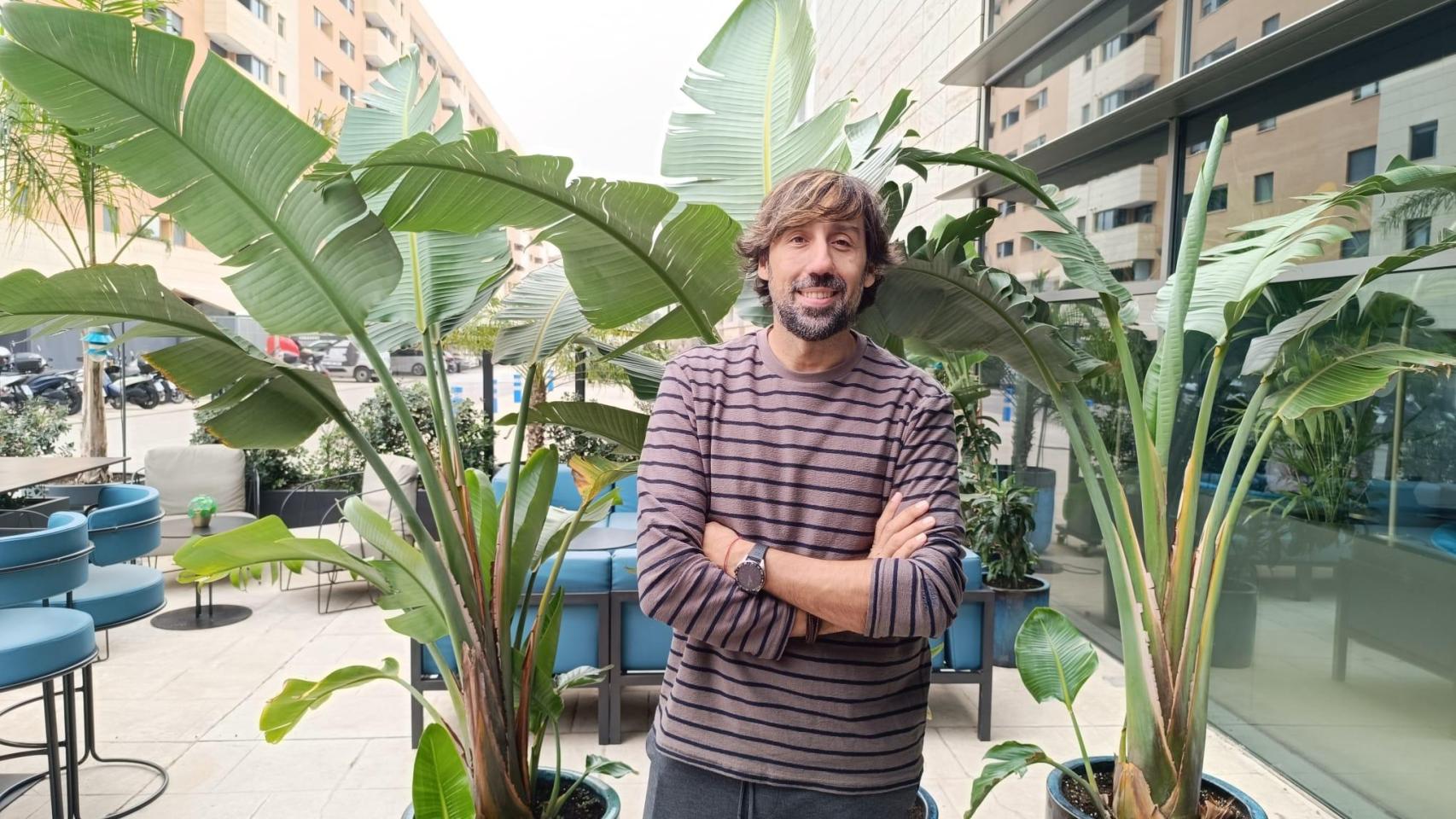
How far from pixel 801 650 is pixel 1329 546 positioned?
→ 2962 millimetres

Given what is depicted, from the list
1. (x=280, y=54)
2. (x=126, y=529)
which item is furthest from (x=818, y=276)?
(x=280, y=54)

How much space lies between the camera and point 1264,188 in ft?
12.9

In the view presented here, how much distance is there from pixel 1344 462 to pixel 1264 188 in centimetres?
132

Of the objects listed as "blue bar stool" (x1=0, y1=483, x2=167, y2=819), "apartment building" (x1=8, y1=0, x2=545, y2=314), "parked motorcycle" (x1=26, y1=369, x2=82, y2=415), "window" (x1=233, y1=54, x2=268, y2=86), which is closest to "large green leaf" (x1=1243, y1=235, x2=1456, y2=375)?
"blue bar stool" (x1=0, y1=483, x2=167, y2=819)

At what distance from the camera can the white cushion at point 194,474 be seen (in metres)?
6.61

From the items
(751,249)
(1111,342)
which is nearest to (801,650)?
(751,249)

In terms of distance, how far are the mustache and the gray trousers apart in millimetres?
787

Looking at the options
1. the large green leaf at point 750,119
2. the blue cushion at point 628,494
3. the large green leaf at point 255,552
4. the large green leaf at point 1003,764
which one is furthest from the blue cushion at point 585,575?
the blue cushion at point 628,494

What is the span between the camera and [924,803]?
2492 mm

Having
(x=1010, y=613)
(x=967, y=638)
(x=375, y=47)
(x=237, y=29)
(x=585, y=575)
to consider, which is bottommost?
(x=1010, y=613)

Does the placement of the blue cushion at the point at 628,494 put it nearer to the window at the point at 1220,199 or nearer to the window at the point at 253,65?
the window at the point at 1220,199

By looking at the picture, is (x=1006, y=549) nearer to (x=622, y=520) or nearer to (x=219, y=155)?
(x=622, y=520)

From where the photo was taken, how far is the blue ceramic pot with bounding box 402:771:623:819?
95.7 inches

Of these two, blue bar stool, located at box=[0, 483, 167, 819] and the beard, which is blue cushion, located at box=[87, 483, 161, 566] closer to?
blue bar stool, located at box=[0, 483, 167, 819]
